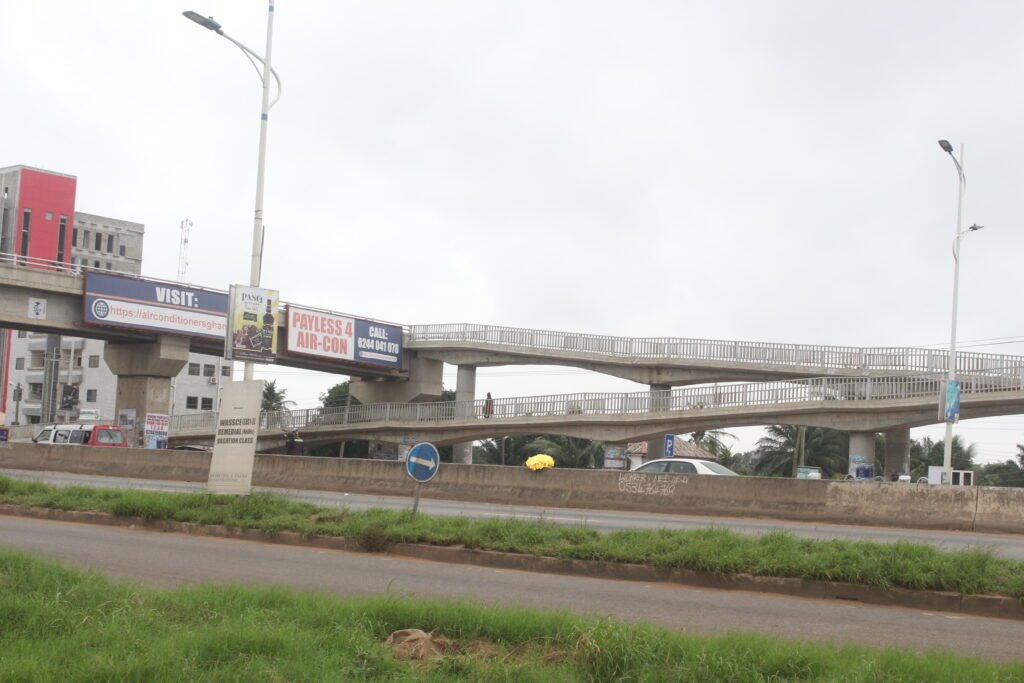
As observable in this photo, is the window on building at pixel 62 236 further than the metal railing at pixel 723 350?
Yes

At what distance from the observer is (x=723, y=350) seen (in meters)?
49.8

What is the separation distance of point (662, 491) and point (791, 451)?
4632 centimetres

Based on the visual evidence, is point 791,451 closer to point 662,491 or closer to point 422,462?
point 662,491

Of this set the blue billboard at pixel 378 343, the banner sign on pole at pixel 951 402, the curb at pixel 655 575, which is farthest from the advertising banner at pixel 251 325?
the blue billboard at pixel 378 343

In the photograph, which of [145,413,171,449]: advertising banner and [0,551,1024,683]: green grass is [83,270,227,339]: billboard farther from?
[0,551,1024,683]: green grass

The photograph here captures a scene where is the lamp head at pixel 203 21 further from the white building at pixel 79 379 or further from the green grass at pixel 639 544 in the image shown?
the white building at pixel 79 379

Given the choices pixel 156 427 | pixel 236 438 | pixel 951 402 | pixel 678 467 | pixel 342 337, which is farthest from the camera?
pixel 342 337

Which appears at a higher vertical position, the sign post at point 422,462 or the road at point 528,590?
the sign post at point 422,462

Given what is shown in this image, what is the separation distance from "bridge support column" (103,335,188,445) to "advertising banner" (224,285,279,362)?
33733mm

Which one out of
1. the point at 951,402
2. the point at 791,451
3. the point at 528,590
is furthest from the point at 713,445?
the point at 528,590

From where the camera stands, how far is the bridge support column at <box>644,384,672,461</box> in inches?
1900

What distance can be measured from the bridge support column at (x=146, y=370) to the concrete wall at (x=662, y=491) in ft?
58.5

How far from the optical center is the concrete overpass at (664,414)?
41.8 metres

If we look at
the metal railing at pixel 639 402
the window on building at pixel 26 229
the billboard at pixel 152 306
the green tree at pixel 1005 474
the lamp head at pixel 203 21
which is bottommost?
the green tree at pixel 1005 474
